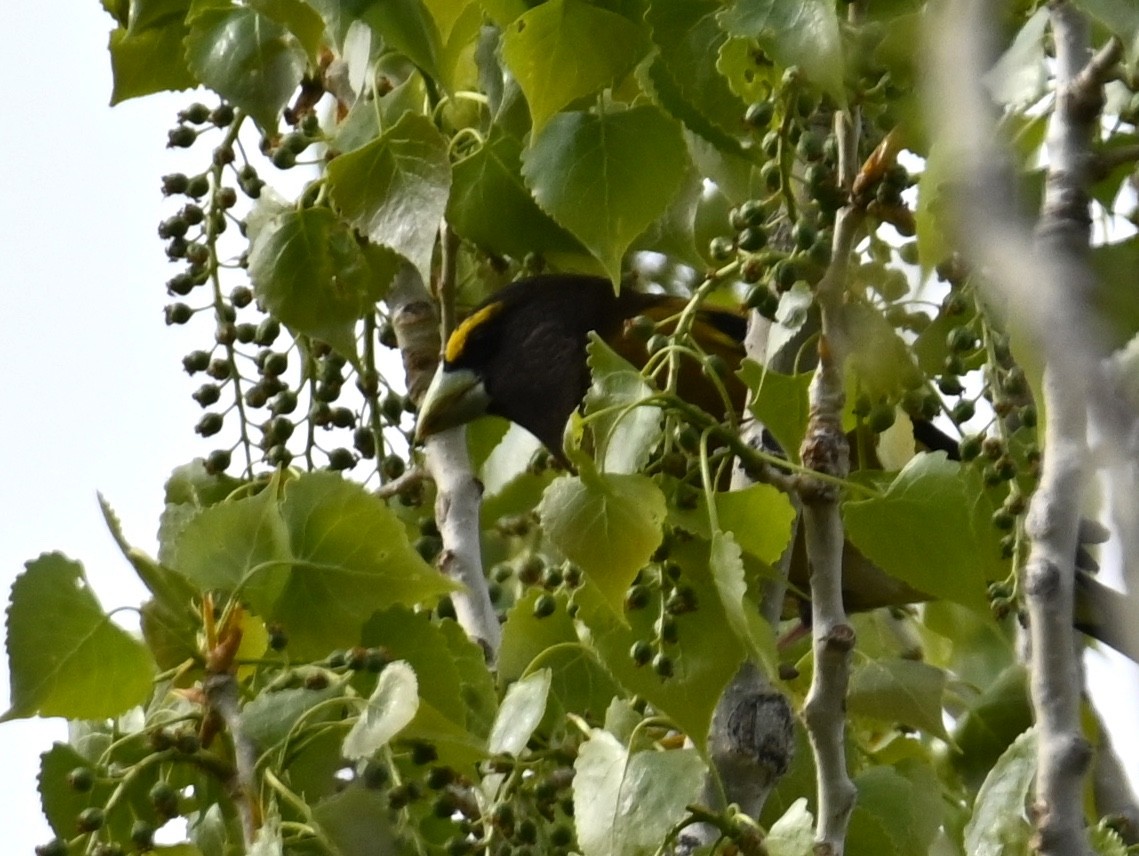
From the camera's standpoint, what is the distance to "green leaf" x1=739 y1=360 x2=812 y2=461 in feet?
6.15

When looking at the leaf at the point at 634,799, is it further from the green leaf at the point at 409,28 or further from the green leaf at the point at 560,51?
the green leaf at the point at 409,28

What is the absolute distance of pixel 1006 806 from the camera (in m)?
1.82

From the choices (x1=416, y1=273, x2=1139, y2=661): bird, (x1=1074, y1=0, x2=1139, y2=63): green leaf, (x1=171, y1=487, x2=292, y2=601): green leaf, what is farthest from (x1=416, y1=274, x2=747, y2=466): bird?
(x1=1074, y1=0, x2=1139, y2=63): green leaf

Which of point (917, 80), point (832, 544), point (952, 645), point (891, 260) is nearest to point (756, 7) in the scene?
point (917, 80)

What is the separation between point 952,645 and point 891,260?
138 cm

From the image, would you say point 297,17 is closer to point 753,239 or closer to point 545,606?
point 753,239

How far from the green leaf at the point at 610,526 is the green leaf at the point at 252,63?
900mm

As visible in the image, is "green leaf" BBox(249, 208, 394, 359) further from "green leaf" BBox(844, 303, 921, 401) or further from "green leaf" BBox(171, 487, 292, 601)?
"green leaf" BBox(844, 303, 921, 401)

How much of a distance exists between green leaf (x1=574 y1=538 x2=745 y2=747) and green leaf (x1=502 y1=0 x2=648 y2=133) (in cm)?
54

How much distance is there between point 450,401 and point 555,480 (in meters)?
1.43

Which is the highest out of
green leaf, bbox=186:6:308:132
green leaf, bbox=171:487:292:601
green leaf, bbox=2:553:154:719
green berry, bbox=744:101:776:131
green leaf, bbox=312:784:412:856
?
green leaf, bbox=186:6:308:132

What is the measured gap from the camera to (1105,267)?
155 centimetres

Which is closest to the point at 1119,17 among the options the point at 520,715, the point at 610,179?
the point at 610,179

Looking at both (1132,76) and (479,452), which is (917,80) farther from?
(479,452)
